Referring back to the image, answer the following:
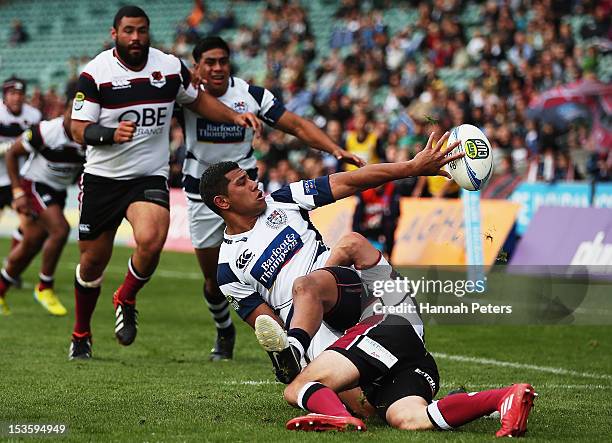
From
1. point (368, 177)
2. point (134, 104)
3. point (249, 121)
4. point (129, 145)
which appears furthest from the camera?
point (129, 145)

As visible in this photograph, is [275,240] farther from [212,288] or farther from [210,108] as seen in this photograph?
[212,288]

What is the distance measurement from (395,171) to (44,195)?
789 centimetres

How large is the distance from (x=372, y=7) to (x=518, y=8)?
19.1 ft

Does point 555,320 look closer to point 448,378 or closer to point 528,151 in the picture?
point 448,378

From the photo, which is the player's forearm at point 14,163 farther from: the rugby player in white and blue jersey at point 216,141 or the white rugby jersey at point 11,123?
the rugby player in white and blue jersey at point 216,141

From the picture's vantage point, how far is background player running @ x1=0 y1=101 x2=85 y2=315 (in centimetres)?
1275

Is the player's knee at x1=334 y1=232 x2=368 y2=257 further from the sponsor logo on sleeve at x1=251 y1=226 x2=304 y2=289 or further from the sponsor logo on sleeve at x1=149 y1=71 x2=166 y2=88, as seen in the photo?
the sponsor logo on sleeve at x1=149 y1=71 x2=166 y2=88

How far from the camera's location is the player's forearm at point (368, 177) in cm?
623

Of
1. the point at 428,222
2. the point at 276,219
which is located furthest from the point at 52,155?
the point at 276,219

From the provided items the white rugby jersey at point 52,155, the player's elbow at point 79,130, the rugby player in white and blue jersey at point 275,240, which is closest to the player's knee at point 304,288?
the rugby player in white and blue jersey at point 275,240

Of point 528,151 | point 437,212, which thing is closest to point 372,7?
point 528,151

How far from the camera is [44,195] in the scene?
525 inches

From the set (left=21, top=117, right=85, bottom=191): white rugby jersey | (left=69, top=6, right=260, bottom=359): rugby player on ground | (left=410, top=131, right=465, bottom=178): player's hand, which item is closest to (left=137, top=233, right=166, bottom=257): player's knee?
(left=69, top=6, right=260, bottom=359): rugby player on ground

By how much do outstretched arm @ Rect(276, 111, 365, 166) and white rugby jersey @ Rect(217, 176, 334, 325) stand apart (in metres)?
1.94
